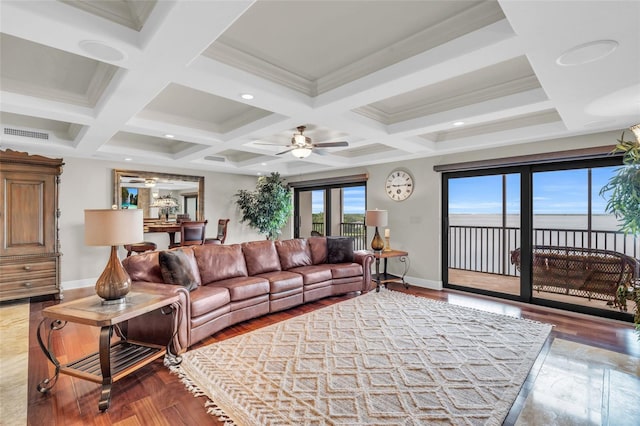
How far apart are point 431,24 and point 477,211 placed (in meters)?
4.73

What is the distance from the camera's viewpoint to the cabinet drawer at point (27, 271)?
424cm

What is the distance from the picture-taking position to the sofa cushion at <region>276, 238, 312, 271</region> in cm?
482

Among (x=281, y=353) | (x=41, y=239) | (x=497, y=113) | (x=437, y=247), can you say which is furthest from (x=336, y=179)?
(x=41, y=239)

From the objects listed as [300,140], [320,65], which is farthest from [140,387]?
[300,140]

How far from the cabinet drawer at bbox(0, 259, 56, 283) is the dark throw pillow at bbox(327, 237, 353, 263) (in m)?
4.20

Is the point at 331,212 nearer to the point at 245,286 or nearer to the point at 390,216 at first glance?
the point at 390,216

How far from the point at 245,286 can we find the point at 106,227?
1.71 m

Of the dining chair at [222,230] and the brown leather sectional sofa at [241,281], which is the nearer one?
the brown leather sectional sofa at [241,281]

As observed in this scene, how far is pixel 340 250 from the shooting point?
529 cm

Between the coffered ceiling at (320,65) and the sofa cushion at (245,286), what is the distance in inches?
73.4

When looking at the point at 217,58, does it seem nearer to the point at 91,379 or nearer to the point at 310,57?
the point at 310,57

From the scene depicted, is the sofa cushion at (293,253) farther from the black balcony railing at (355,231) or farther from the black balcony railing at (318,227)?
the black balcony railing at (318,227)

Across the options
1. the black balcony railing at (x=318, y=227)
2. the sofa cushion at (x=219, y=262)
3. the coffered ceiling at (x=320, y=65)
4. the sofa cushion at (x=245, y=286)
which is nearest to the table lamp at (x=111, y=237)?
the coffered ceiling at (x=320, y=65)

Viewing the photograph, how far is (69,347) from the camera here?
3031 mm
